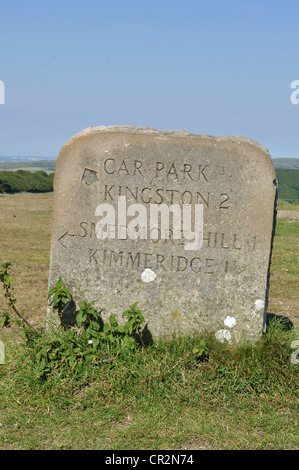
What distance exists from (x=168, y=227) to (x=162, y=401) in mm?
1670

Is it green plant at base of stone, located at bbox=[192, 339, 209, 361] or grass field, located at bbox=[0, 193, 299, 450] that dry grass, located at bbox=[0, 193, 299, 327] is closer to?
grass field, located at bbox=[0, 193, 299, 450]

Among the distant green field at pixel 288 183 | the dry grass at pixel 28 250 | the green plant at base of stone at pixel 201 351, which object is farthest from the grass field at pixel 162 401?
the distant green field at pixel 288 183

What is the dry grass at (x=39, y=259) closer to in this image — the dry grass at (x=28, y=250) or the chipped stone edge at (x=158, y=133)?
the dry grass at (x=28, y=250)

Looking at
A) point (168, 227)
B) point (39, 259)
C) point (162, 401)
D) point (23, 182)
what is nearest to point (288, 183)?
point (23, 182)

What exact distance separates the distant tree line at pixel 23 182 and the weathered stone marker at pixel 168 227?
75.1 feet

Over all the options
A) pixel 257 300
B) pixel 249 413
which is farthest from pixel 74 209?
pixel 249 413

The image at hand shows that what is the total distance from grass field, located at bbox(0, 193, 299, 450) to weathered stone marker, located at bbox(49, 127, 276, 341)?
0.43 m

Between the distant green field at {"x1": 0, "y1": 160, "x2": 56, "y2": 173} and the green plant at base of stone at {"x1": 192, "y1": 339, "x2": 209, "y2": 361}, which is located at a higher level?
the green plant at base of stone at {"x1": 192, "y1": 339, "x2": 209, "y2": 361}

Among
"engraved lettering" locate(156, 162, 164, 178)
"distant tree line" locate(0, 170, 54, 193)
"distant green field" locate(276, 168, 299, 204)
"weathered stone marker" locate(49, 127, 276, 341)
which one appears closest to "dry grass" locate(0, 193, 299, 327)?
"weathered stone marker" locate(49, 127, 276, 341)

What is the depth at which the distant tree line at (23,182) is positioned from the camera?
27.4m

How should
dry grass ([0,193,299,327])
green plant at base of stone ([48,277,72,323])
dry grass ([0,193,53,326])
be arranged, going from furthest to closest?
dry grass ([0,193,299,327]), dry grass ([0,193,53,326]), green plant at base of stone ([48,277,72,323])

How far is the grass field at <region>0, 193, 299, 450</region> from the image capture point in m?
4.13
